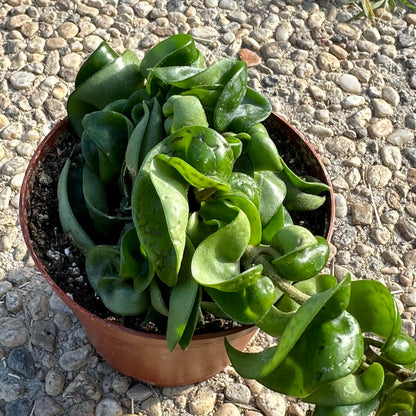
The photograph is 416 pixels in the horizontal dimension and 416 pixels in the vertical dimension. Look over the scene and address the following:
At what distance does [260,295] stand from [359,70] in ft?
4.18

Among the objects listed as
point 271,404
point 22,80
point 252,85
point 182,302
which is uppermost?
point 182,302

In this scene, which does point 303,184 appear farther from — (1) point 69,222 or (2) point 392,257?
(2) point 392,257

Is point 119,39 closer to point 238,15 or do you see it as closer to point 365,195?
point 238,15

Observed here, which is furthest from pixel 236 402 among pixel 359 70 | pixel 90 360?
pixel 359 70

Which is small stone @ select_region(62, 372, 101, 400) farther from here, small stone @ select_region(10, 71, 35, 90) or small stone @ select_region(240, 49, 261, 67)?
small stone @ select_region(240, 49, 261, 67)

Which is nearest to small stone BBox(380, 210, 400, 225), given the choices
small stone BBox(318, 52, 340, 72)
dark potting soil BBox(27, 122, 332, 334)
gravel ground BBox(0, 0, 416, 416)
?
gravel ground BBox(0, 0, 416, 416)

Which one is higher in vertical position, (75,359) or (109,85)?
(109,85)

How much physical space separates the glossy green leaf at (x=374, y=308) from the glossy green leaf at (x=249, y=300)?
0.10 metres

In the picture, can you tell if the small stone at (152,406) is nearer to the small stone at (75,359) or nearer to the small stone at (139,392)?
the small stone at (139,392)

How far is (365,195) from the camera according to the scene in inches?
61.7

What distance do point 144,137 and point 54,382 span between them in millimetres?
612

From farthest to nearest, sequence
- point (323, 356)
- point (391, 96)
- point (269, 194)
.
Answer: point (391, 96), point (269, 194), point (323, 356)

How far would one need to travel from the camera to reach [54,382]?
3.92ft

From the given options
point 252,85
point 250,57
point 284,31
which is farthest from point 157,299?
point 284,31
